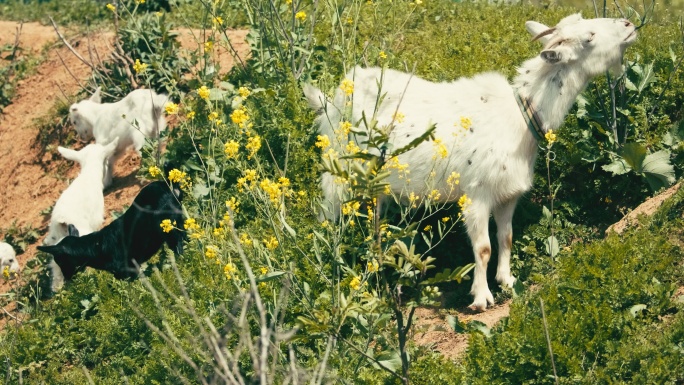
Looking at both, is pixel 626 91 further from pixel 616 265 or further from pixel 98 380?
pixel 98 380

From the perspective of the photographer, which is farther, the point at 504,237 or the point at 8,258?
the point at 8,258

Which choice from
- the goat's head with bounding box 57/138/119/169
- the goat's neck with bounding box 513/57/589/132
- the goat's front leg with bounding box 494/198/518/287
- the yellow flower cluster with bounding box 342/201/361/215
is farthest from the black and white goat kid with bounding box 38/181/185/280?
the yellow flower cluster with bounding box 342/201/361/215

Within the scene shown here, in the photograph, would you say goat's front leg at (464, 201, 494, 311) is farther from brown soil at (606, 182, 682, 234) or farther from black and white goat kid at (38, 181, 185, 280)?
black and white goat kid at (38, 181, 185, 280)

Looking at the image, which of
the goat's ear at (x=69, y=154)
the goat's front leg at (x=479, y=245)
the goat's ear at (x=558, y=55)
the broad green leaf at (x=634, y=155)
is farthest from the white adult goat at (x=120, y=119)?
the broad green leaf at (x=634, y=155)

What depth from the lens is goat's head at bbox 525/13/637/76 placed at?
24.5 feet

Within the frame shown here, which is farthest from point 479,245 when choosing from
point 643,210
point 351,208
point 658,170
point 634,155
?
point 351,208

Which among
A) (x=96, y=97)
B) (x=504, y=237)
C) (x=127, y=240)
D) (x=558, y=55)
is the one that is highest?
(x=558, y=55)

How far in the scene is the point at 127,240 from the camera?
8500mm

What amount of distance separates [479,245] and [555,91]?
120 cm

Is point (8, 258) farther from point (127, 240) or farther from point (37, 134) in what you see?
point (37, 134)

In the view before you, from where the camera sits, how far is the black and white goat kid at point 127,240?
8516mm

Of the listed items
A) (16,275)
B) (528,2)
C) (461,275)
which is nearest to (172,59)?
(16,275)

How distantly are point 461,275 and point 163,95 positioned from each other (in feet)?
19.6

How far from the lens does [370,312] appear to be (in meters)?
5.43
